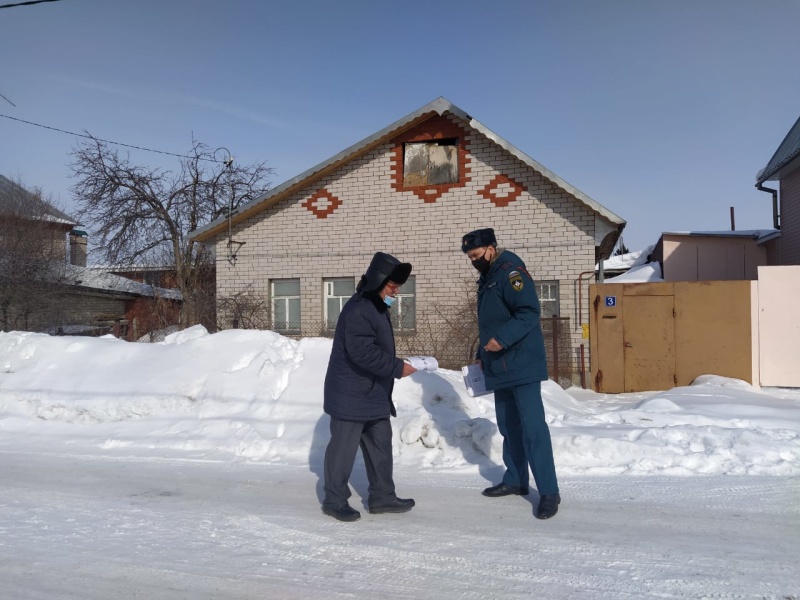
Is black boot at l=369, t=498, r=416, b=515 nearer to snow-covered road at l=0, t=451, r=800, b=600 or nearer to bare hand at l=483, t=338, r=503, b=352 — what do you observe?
snow-covered road at l=0, t=451, r=800, b=600

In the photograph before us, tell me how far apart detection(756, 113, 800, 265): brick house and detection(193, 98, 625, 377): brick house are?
5238 mm

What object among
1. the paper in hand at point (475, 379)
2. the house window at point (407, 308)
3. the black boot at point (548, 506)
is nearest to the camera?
the black boot at point (548, 506)

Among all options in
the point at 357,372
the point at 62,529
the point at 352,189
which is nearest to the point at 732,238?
the point at 352,189

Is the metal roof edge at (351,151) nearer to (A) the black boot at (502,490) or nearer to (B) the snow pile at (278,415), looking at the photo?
(B) the snow pile at (278,415)

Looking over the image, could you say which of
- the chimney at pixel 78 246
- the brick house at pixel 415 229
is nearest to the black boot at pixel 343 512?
the brick house at pixel 415 229

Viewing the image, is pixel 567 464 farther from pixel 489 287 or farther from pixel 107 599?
pixel 107 599

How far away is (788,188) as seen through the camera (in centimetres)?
1669

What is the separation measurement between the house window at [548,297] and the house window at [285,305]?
5355 millimetres

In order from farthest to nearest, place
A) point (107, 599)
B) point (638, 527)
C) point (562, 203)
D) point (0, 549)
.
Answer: point (562, 203) → point (638, 527) → point (0, 549) → point (107, 599)

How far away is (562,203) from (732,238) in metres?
9.27

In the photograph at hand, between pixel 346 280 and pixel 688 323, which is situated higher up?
pixel 346 280

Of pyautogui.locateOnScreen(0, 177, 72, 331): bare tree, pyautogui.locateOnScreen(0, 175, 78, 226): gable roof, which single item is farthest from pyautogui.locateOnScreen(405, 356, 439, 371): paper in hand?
pyautogui.locateOnScreen(0, 175, 78, 226): gable roof

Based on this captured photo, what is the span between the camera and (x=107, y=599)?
3.06 meters

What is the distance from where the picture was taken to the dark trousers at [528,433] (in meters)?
4.11
